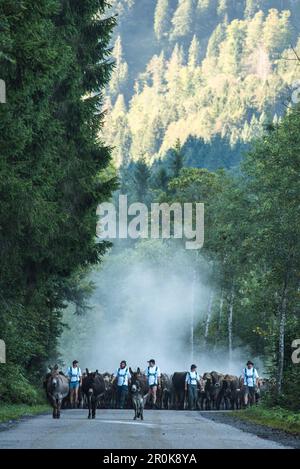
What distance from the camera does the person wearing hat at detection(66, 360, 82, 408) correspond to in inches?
1441

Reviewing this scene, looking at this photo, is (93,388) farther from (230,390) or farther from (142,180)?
(142,180)

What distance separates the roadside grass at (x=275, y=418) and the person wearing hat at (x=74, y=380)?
7.31m

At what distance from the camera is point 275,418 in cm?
2619

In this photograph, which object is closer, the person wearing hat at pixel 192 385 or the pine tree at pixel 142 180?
the person wearing hat at pixel 192 385

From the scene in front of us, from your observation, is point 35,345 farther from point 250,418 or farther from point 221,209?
point 221,209

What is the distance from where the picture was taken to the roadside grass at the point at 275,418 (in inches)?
898

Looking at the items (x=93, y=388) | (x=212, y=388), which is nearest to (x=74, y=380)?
(x=212, y=388)

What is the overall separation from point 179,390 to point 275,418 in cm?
1670

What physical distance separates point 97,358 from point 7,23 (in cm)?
11093

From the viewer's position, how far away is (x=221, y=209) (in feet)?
226

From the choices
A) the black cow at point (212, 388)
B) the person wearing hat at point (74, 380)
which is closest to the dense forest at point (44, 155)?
the person wearing hat at point (74, 380)

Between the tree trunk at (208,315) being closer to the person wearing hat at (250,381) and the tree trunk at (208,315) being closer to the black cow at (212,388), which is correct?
the black cow at (212,388)

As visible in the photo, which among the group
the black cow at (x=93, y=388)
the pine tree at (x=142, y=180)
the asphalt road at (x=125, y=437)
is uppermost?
the pine tree at (x=142, y=180)

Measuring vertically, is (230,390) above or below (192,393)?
above
